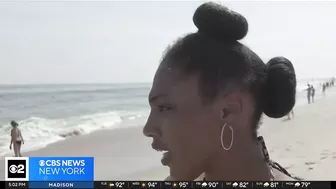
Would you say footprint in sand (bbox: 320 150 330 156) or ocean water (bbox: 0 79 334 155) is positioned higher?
ocean water (bbox: 0 79 334 155)

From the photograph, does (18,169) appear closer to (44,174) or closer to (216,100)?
(44,174)

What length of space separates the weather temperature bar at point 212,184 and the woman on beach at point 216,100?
0.04 m

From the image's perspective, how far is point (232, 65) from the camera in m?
0.70

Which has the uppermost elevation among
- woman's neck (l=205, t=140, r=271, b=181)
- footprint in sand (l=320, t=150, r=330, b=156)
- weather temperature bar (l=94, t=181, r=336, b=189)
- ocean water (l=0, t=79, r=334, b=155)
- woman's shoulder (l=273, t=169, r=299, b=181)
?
ocean water (l=0, t=79, r=334, b=155)

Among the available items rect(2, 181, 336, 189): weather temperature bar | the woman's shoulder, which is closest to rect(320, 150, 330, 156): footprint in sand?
rect(2, 181, 336, 189): weather temperature bar

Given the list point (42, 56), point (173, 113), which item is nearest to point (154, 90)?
point (173, 113)

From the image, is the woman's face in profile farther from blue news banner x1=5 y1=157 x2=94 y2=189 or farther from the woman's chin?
blue news banner x1=5 y1=157 x2=94 y2=189

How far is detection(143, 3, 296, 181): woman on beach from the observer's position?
701 millimetres

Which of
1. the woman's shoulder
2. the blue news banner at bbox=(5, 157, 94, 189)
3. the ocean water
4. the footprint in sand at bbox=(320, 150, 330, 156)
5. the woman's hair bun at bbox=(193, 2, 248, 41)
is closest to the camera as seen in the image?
the woman's hair bun at bbox=(193, 2, 248, 41)

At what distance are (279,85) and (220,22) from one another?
0.15m

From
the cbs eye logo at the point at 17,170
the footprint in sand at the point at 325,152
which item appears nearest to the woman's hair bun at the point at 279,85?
the cbs eye logo at the point at 17,170

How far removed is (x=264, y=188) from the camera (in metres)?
0.82

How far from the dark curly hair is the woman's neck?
7cm

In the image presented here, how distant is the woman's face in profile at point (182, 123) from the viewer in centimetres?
74
